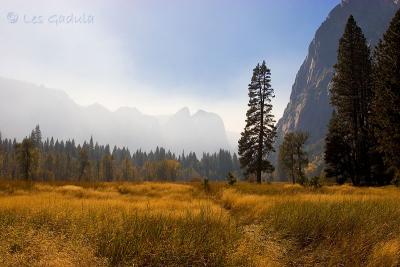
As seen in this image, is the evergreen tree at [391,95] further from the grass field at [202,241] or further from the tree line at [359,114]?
the grass field at [202,241]

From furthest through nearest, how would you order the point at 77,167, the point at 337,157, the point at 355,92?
the point at 77,167
the point at 337,157
the point at 355,92

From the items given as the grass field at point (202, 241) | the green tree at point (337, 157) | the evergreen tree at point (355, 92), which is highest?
the evergreen tree at point (355, 92)

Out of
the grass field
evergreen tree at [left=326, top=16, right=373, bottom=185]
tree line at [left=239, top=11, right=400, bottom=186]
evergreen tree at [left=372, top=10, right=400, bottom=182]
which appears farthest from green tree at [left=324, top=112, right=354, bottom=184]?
the grass field

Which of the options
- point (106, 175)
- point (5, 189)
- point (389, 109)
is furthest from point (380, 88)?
point (106, 175)

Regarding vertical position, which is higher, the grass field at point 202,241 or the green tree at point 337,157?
the green tree at point 337,157

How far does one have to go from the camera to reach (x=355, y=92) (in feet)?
99.6

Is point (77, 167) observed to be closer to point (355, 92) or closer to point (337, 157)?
point (337, 157)

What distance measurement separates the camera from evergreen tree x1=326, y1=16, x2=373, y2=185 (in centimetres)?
3008

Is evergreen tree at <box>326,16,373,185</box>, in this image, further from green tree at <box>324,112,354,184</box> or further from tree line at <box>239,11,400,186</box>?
green tree at <box>324,112,354,184</box>

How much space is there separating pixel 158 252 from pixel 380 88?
821 inches

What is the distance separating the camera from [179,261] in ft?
15.3

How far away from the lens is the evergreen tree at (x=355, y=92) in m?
30.1

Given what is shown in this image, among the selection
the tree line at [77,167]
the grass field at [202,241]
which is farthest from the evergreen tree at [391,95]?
the tree line at [77,167]

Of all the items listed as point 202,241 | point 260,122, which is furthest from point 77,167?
point 202,241
